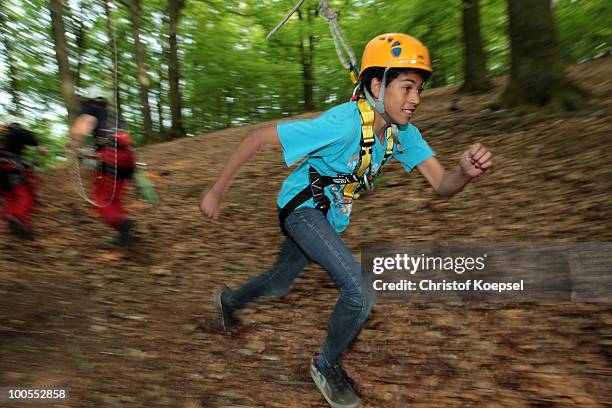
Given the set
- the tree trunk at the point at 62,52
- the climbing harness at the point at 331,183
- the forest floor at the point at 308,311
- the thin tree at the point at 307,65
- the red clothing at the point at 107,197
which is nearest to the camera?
the climbing harness at the point at 331,183

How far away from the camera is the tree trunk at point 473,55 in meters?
10.9

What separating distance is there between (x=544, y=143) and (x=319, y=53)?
16.7m

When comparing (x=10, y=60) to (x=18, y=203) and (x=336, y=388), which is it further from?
(x=336, y=388)

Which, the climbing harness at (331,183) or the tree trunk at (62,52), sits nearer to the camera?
the climbing harness at (331,183)

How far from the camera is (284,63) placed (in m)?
22.3

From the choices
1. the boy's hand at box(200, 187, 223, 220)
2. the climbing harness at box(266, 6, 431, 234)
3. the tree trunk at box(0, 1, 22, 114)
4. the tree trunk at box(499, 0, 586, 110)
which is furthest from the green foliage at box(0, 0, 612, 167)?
the boy's hand at box(200, 187, 223, 220)

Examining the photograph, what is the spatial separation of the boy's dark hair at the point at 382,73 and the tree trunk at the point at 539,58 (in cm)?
502

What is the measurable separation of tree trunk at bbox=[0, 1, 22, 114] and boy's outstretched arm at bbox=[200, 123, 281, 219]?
18.4m

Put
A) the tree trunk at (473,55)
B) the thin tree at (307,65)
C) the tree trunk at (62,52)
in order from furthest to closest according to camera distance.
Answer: the thin tree at (307,65), the tree trunk at (473,55), the tree trunk at (62,52)

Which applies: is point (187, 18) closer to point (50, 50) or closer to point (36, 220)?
point (50, 50)

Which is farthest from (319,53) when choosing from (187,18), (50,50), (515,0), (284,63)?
(515,0)

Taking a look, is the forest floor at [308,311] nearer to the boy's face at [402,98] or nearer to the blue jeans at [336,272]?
the blue jeans at [336,272]

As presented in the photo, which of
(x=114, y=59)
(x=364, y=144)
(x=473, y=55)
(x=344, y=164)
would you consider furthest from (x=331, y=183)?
(x=473, y=55)

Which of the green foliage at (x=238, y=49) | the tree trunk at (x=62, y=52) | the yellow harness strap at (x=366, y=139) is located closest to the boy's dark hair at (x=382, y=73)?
the yellow harness strap at (x=366, y=139)
